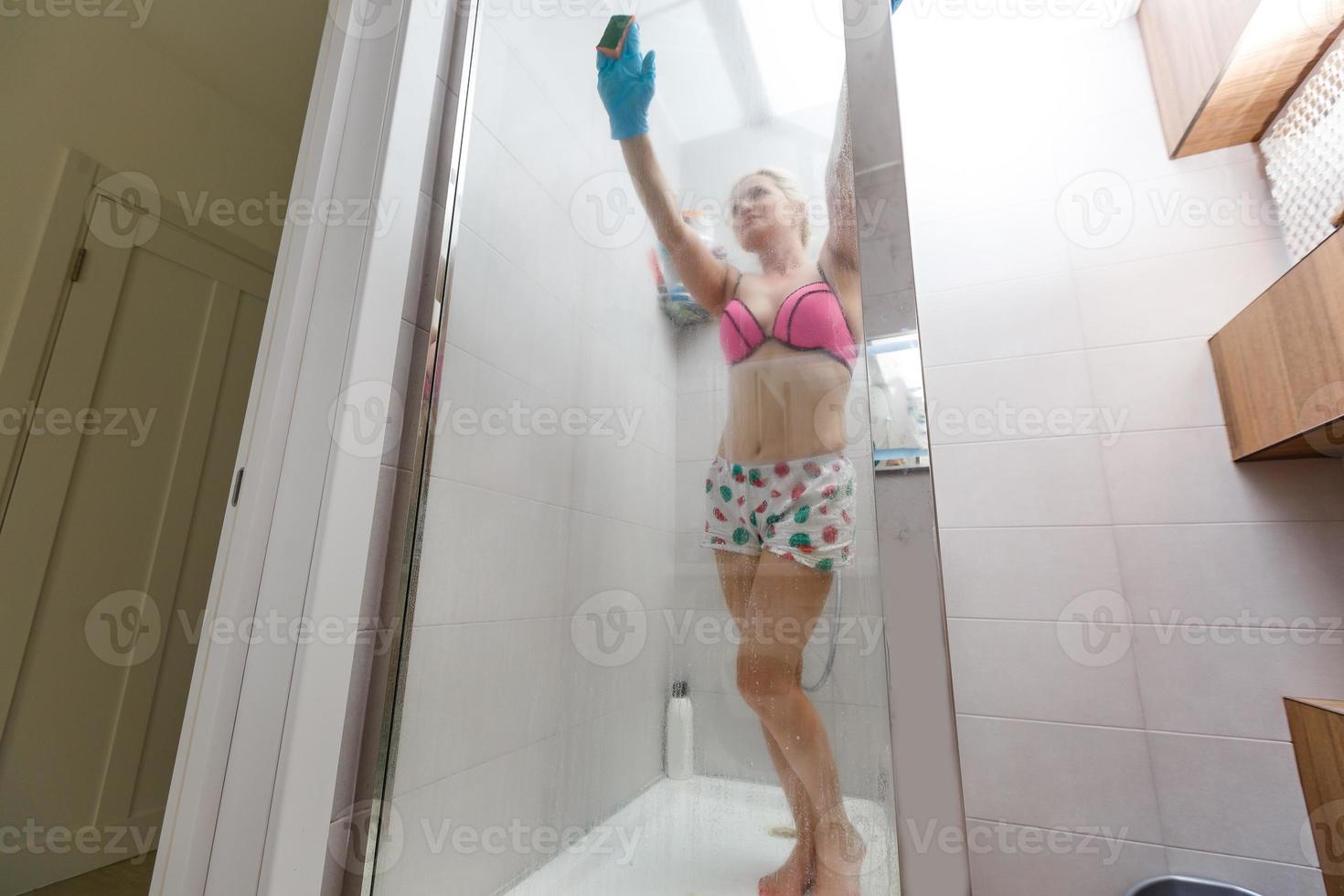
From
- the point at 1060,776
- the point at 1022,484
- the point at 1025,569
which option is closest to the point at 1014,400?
the point at 1022,484

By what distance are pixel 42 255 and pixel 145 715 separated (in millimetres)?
1174

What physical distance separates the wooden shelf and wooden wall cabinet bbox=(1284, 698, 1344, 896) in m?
0.46

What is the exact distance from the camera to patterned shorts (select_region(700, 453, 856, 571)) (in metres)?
0.60

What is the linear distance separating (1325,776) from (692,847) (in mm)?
1117

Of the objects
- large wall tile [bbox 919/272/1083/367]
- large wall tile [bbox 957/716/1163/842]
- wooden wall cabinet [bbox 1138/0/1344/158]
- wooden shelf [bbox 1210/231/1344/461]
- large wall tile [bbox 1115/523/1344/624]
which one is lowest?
large wall tile [bbox 957/716/1163/842]

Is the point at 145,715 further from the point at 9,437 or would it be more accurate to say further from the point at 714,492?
the point at 714,492

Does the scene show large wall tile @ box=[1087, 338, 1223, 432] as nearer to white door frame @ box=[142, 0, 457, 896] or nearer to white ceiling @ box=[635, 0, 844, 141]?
white ceiling @ box=[635, 0, 844, 141]

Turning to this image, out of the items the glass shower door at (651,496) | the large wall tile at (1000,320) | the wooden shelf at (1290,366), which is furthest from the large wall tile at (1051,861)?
the large wall tile at (1000,320)

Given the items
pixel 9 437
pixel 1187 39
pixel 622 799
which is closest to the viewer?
pixel 622 799

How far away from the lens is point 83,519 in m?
1.44

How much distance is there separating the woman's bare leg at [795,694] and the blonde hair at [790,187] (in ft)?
1.25

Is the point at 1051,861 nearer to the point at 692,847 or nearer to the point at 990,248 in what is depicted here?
the point at 692,847

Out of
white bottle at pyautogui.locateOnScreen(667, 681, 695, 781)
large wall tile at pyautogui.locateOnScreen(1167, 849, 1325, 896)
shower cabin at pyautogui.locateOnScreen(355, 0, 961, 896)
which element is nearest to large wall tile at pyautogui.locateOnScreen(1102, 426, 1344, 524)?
large wall tile at pyautogui.locateOnScreen(1167, 849, 1325, 896)

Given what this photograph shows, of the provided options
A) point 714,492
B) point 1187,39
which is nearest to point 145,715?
point 714,492
